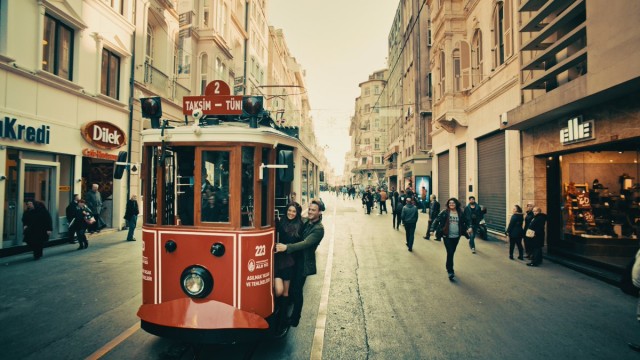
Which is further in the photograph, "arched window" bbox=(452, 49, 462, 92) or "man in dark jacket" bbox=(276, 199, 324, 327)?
"arched window" bbox=(452, 49, 462, 92)

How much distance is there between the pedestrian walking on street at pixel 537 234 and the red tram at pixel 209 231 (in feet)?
25.6

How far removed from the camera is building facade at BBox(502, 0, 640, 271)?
7363 millimetres

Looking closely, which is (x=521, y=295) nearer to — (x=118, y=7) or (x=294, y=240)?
(x=294, y=240)

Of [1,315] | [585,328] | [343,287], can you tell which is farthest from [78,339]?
[585,328]

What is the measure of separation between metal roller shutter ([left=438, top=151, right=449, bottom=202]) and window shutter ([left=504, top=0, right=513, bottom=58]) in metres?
8.74

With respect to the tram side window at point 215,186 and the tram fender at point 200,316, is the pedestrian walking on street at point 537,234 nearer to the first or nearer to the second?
the tram fender at point 200,316

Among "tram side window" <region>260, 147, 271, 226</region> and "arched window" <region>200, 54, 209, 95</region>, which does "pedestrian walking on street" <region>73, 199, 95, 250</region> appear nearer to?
"tram side window" <region>260, 147, 271, 226</region>

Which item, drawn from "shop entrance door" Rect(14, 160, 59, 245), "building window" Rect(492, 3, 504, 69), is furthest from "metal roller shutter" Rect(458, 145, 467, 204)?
"shop entrance door" Rect(14, 160, 59, 245)

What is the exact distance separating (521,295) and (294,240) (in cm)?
488

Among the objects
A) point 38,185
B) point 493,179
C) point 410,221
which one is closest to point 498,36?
point 493,179

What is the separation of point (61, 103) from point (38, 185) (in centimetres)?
273

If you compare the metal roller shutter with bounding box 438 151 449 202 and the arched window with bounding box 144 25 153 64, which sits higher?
the arched window with bounding box 144 25 153 64

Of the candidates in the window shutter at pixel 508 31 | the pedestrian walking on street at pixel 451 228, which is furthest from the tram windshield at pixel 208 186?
the window shutter at pixel 508 31

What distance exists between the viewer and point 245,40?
3056cm
